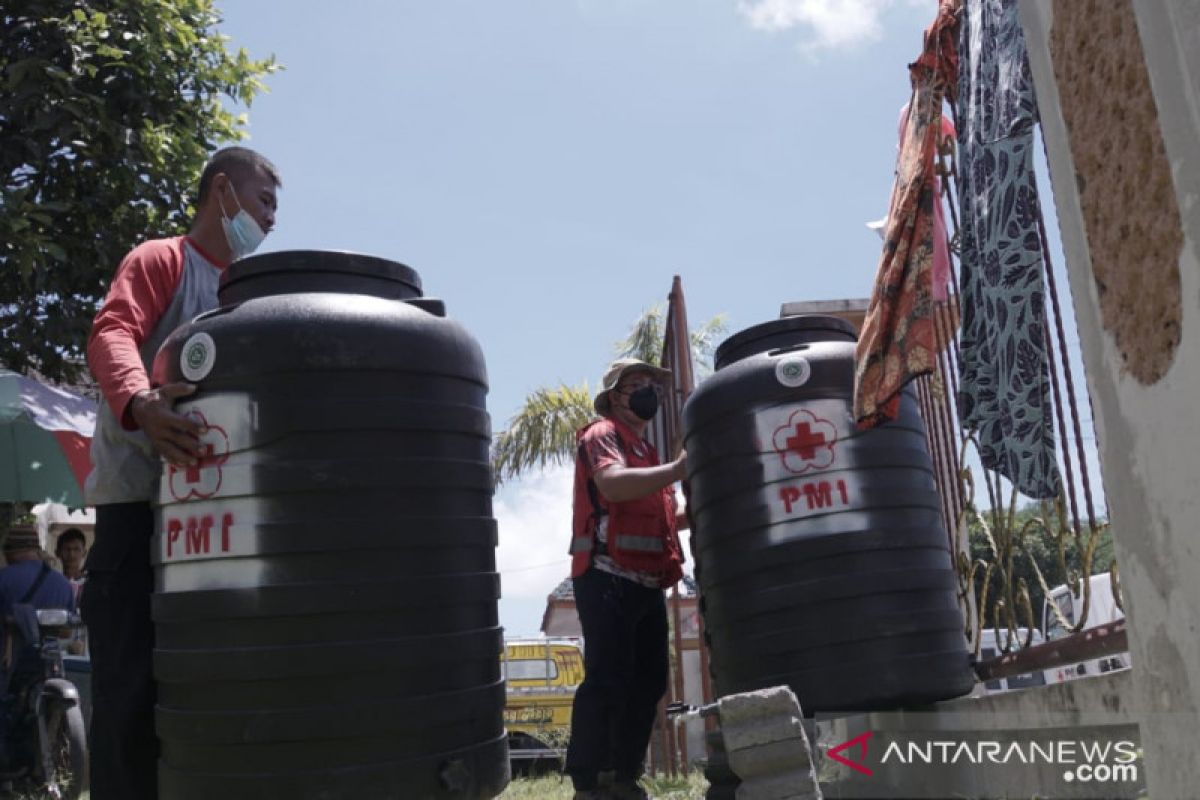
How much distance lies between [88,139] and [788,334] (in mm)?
Answer: 5781

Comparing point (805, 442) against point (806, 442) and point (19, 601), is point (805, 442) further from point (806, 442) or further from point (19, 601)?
point (19, 601)

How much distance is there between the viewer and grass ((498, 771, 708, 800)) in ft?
15.2

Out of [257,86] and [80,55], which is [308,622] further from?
[257,86]

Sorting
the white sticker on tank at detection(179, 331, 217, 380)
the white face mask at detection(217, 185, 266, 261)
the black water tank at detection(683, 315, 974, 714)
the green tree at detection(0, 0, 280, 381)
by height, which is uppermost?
the green tree at detection(0, 0, 280, 381)

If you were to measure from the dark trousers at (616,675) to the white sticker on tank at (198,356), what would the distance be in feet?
5.74

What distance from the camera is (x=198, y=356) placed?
2.49 metres

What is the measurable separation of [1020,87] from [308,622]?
6.71ft

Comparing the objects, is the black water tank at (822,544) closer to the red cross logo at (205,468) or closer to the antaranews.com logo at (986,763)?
the antaranews.com logo at (986,763)

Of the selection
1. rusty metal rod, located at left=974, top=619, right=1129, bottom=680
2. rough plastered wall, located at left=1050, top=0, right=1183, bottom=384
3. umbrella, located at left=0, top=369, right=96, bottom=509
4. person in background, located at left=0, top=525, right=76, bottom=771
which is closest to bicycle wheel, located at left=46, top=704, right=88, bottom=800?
person in background, located at left=0, top=525, right=76, bottom=771

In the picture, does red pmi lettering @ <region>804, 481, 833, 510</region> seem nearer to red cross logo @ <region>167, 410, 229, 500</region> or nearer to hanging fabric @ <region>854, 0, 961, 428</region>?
hanging fabric @ <region>854, 0, 961, 428</region>

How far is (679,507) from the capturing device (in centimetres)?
452

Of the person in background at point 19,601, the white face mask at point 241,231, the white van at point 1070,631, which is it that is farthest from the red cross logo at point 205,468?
the person in background at point 19,601

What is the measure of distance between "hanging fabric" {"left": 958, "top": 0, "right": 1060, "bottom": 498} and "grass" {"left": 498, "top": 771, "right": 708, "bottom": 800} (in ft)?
7.57

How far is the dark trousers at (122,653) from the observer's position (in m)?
2.58
